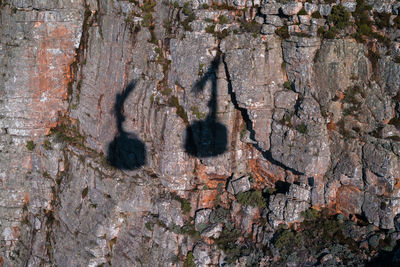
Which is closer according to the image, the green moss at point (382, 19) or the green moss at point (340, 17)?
the green moss at point (382, 19)

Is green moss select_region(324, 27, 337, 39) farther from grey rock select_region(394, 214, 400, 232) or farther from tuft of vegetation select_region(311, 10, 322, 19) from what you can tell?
grey rock select_region(394, 214, 400, 232)

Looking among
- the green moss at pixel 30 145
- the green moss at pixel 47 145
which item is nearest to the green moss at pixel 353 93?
the green moss at pixel 47 145

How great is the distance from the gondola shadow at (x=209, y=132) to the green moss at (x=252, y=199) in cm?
200

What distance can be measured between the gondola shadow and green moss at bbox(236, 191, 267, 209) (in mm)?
2001

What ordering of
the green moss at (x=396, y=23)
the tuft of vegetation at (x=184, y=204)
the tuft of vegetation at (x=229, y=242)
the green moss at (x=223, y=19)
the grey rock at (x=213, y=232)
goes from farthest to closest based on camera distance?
the tuft of vegetation at (x=184, y=204) < the grey rock at (x=213, y=232) < the tuft of vegetation at (x=229, y=242) < the green moss at (x=223, y=19) < the green moss at (x=396, y=23)

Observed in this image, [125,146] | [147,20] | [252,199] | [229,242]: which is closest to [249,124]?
[252,199]

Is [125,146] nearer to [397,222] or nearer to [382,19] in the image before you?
[397,222]

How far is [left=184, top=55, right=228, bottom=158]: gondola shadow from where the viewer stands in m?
19.3

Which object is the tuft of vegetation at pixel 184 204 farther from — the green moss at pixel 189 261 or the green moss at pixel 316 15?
the green moss at pixel 316 15

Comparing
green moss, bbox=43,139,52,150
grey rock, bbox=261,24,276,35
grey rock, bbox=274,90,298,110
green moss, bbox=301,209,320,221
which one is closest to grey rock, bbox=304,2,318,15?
grey rock, bbox=261,24,276,35

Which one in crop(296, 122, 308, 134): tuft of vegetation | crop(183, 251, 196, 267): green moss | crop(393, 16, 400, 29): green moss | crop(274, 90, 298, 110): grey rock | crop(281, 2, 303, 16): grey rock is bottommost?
crop(183, 251, 196, 267): green moss

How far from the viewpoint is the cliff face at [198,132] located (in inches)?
671

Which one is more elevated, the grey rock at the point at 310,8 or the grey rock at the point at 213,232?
the grey rock at the point at 310,8

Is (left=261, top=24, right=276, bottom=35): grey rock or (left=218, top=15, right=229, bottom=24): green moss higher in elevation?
(left=218, top=15, right=229, bottom=24): green moss
